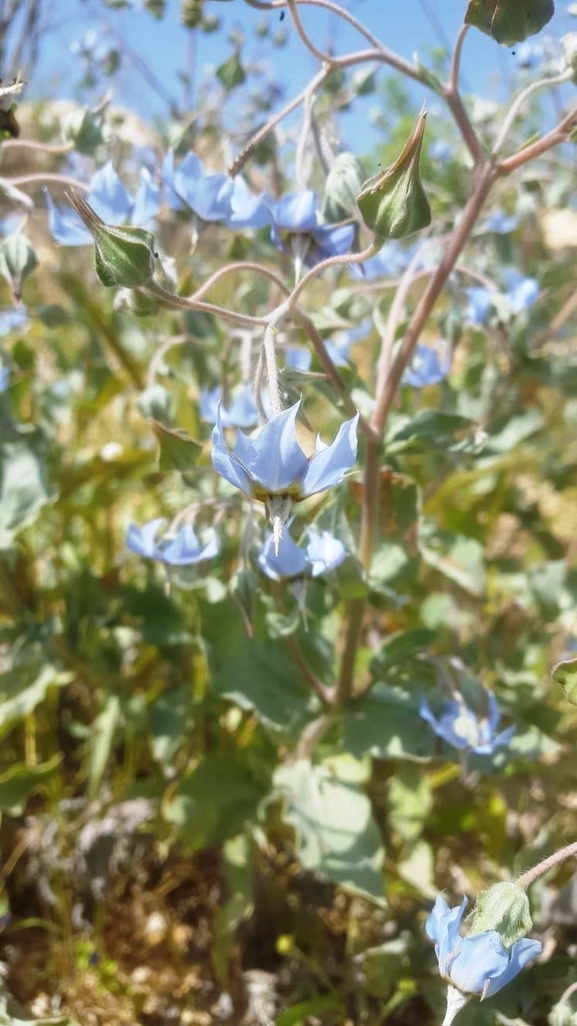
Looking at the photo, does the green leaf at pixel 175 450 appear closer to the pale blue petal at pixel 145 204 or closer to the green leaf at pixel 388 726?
the pale blue petal at pixel 145 204

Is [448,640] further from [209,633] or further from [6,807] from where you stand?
[6,807]

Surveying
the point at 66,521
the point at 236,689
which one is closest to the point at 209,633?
the point at 236,689

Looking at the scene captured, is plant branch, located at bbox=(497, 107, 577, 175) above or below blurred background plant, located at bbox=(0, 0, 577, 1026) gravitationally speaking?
above

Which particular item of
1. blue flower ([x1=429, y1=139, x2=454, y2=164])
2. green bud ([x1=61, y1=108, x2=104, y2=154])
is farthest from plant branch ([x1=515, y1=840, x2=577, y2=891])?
blue flower ([x1=429, y1=139, x2=454, y2=164])

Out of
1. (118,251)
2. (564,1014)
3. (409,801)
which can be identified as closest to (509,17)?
(118,251)

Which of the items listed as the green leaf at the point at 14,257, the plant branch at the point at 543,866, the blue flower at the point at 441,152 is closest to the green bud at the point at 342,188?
the green leaf at the point at 14,257

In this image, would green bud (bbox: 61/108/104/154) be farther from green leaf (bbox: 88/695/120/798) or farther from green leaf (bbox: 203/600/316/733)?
green leaf (bbox: 88/695/120/798)
